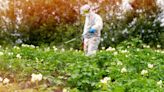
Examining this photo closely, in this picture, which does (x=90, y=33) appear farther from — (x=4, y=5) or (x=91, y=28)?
(x=4, y=5)

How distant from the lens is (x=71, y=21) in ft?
68.1

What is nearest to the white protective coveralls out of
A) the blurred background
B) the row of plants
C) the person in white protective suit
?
the person in white protective suit

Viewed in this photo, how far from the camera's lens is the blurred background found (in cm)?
2000

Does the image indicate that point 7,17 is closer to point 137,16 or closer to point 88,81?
point 137,16

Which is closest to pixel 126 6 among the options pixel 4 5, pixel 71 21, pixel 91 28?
pixel 71 21

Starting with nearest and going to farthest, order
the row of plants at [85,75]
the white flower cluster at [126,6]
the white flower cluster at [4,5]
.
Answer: the row of plants at [85,75]
the white flower cluster at [126,6]
the white flower cluster at [4,5]

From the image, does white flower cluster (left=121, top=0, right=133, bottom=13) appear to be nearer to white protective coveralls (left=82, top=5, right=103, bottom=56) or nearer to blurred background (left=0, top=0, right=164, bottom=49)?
blurred background (left=0, top=0, right=164, bottom=49)

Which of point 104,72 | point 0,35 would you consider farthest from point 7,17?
point 104,72

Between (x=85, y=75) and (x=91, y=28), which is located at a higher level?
(x=91, y=28)

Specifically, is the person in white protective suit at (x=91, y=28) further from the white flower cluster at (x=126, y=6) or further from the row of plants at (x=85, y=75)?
the white flower cluster at (x=126, y=6)

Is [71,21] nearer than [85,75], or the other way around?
[85,75]

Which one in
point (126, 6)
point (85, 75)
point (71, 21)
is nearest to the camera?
point (85, 75)

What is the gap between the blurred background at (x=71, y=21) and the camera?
20.0m

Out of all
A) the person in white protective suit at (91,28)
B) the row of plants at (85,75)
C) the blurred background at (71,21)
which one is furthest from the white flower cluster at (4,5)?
the row of plants at (85,75)
